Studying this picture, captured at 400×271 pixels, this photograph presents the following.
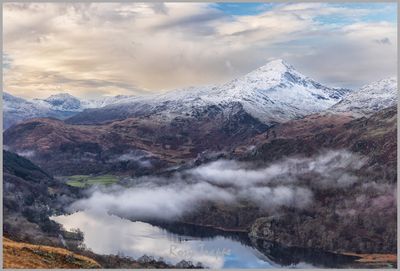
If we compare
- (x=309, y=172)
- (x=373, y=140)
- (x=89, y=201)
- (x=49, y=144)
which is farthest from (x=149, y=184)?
(x=373, y=140)

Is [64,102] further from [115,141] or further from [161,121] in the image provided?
[161,121]

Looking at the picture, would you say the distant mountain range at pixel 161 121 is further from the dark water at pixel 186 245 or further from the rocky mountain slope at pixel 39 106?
the dark water at pixel 186 245

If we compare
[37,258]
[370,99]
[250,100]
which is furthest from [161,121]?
[37,258]

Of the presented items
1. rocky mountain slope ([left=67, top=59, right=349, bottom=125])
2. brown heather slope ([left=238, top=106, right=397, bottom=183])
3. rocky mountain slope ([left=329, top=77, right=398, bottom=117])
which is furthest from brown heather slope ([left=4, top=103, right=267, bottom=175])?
rocky mountain slope ([left=329, top=77, right=398, bottom=117])

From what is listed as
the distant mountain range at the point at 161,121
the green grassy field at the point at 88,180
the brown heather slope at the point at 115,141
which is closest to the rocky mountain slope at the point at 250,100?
the distant mountain range at the point at 161,121

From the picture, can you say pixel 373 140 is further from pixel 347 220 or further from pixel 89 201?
pixel 89 201

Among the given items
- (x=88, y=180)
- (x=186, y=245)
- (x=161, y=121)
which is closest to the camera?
(x=186, y=245)
